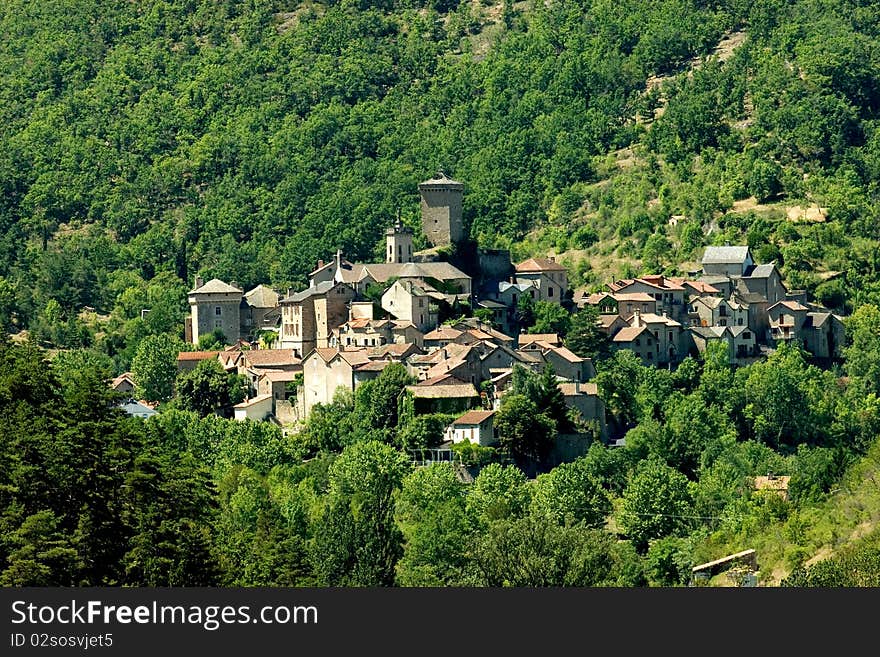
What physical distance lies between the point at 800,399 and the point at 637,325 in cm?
739

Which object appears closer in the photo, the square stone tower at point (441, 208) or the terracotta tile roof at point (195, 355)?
the terracotta tile roof at point (195, 355)

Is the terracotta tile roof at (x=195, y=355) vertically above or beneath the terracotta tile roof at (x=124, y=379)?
above

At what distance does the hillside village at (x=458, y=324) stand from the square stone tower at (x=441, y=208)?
62 millimetres

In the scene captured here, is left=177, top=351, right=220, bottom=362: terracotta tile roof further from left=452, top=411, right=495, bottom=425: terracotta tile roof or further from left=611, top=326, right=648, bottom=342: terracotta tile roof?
left=611, top=326, right=648, bottom=342: terracotta tile roof

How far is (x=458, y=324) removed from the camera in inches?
3403

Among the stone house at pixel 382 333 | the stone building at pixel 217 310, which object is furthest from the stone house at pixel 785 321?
the stone building at pixel 217 310

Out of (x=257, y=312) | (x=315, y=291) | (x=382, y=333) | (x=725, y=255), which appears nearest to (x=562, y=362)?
(x=382, y=333)

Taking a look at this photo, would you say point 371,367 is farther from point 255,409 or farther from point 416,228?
point 416,228

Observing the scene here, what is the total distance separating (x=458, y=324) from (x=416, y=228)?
101 feet

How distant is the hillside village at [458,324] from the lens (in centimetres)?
8190

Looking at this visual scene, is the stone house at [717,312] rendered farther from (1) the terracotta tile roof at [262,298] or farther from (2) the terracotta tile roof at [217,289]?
(2) the terracotta tile roof at [217,289]

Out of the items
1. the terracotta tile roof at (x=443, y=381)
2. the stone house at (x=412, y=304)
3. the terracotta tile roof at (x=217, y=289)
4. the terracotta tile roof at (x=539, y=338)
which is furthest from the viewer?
the terracotta tile roof at (x=217, y=289)

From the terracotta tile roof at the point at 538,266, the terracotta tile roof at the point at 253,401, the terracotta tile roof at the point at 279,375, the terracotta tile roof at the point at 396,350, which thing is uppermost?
the terracotta tile roof at the point at 538,266

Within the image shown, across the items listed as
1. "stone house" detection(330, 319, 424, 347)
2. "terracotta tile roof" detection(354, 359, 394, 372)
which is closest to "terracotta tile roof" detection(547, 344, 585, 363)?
"stone house" detection(330, 319, 424, 347)
